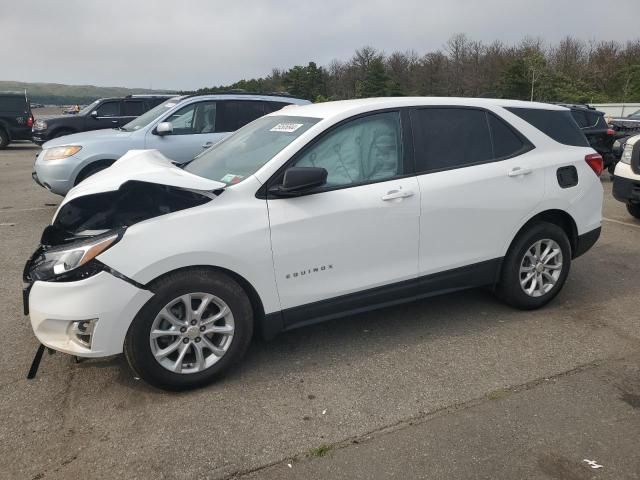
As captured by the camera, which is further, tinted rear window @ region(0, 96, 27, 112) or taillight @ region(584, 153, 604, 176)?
tinted rear window @ region(0, 96, 27, 112)

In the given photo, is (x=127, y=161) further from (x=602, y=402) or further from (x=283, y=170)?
(x=602, y=402)

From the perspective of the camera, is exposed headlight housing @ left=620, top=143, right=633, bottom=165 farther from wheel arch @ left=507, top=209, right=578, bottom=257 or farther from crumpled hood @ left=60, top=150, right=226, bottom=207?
crumpled hood @ left=60, top=150, right=226, bottom=207

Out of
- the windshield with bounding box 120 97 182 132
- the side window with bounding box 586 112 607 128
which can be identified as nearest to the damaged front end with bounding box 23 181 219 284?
the windshield with bounding box 120 97 182 132

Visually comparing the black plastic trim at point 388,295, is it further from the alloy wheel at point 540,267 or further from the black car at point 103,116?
the black car at point 103,116

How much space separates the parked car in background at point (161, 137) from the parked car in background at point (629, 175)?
4.99 m

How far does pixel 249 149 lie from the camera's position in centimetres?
403

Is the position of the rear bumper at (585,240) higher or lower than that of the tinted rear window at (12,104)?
lower

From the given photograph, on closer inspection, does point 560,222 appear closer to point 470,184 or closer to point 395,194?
point 470,184

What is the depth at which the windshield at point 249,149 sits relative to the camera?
3711mm

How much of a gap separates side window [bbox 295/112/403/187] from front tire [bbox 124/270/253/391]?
101cm

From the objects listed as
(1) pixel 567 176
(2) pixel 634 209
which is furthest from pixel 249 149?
(2) pixel 634 209

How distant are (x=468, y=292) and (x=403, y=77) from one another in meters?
50.1

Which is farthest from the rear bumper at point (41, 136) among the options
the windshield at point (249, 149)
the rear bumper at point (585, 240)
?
the rear bumper at point (585, 240)

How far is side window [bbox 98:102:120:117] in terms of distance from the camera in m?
15.5
